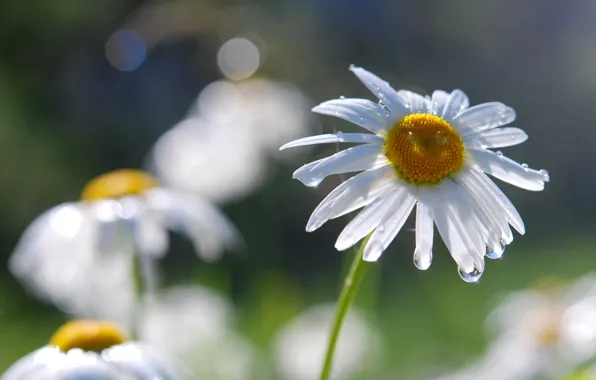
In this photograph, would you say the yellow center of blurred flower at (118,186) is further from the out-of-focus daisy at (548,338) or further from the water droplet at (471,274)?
the water droplet at (471,274)

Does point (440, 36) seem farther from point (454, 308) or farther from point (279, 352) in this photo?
point (279, 352)

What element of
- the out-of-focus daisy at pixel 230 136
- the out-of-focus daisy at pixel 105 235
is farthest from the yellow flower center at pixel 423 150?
the out-of-focus daisy at pixel 230 136

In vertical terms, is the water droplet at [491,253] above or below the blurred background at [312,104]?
below

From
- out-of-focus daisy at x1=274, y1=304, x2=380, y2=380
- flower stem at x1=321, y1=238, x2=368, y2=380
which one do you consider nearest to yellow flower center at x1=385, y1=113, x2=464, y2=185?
flower stem at x1=321, y1=238, x2=368, y2=380

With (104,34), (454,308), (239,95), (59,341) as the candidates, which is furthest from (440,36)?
(59,341)

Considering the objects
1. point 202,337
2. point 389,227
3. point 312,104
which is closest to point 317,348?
point 202,337

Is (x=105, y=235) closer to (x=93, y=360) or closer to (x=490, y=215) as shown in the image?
(x=93, y=360)

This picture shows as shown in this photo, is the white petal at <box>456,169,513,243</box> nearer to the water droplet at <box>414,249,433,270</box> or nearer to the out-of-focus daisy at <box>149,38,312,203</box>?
the water droplet at <box>414,249,433,270</box>
